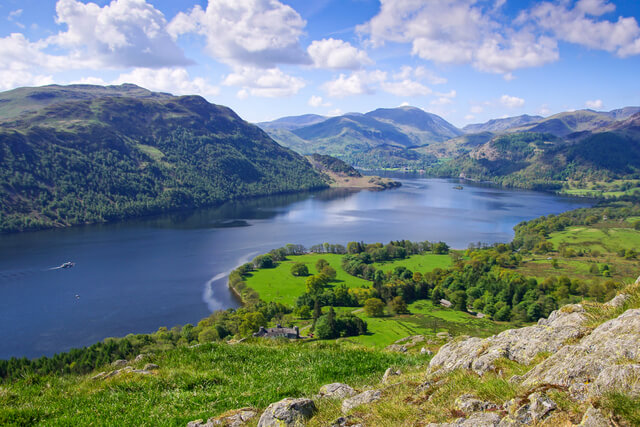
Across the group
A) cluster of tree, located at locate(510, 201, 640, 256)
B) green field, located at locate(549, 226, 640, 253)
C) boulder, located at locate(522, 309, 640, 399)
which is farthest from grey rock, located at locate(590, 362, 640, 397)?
green field, located at locate(549, 226, 640, 253)

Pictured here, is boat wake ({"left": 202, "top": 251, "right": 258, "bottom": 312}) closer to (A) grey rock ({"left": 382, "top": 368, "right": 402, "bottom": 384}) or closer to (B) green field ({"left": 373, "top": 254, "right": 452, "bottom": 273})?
(B) green field ({"left": 373, "top": 254, "right": 452, "bottom": 273})

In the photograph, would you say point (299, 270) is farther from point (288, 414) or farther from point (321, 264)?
point (288, 414)

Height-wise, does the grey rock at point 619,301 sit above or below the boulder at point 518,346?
above

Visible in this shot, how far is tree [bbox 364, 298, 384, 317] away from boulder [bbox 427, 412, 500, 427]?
54158mm

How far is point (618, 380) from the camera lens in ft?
15.6

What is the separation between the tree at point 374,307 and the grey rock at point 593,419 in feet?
180

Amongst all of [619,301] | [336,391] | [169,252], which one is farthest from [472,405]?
[169,252]

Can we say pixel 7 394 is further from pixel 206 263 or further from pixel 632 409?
pixel 206 263

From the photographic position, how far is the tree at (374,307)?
5772 cm

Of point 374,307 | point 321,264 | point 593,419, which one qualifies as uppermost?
point 593,419

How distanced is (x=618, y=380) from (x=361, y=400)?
3.84 m

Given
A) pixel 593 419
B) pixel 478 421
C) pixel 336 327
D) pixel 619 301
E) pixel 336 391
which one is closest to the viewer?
pixel 593 419

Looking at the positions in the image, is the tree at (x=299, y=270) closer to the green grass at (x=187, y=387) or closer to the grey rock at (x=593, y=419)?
the green grass at (x=187, y=387)

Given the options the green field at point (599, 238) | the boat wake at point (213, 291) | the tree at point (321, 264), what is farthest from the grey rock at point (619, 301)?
the green field at point (599, 238)
